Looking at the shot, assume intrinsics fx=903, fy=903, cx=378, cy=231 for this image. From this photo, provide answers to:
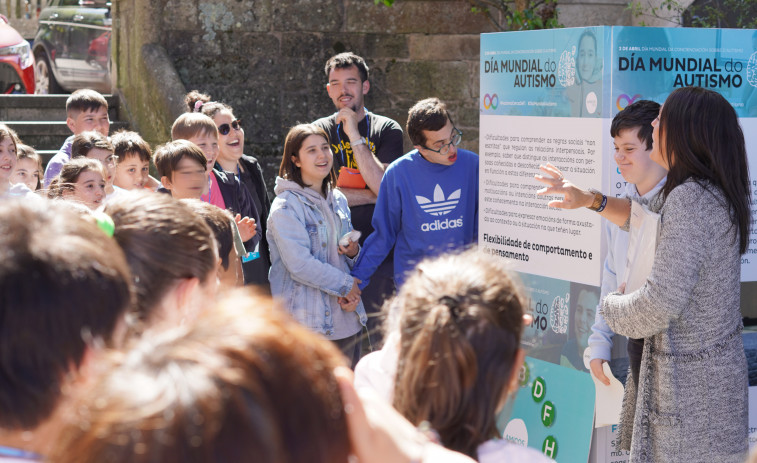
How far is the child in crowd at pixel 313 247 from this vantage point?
4551 millimetres

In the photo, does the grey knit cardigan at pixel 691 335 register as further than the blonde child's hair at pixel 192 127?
No

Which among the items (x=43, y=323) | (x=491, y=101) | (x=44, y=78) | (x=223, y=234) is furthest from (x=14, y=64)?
(x=43, y=323)

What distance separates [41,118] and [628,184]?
6.46 m

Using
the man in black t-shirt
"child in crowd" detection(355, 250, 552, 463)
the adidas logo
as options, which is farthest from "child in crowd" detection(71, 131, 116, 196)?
"child in crowd" detection(355, 250, 552, 463)

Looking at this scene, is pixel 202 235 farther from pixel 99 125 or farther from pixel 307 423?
pixel 99 125

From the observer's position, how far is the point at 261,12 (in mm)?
7922

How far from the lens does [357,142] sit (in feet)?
17.4

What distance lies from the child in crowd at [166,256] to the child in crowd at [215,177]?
103 inches

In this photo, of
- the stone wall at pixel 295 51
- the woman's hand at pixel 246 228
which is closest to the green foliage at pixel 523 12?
the stone wall at pixel 295 51

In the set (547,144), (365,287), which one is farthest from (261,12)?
(547,144)

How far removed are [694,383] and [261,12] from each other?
5.81 metres

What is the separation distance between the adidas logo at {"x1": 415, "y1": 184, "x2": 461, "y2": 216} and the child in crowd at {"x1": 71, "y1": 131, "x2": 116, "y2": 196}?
1.78m

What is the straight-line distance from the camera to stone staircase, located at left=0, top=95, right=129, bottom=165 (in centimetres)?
780

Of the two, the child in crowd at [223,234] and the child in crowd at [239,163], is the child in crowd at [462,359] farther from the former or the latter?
the child in crowd at [239,163]
